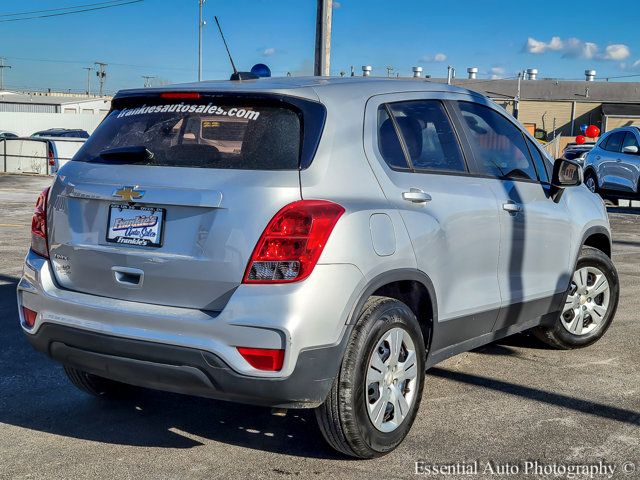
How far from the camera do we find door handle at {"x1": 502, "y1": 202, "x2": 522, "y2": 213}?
5.10 metres

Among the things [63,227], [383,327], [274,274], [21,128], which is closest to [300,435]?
[383,327]

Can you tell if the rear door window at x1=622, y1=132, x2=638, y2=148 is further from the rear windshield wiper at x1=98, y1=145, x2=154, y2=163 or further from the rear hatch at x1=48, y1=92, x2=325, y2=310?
the rear windshield wiper at x1=98, y1=145, x2=154, y2=163

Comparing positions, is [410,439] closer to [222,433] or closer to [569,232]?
[222,433]

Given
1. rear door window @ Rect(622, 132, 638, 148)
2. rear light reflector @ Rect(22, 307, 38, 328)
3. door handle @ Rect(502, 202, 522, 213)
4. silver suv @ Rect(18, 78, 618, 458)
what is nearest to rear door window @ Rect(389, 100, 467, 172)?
silver suv @ Rect(18, 78, 618, 458)

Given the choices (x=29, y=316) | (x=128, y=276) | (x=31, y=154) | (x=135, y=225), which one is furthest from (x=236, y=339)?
(x=31, y=154)

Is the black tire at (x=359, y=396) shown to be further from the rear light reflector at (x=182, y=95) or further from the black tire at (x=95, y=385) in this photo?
the black tire at (x=95, y=385)

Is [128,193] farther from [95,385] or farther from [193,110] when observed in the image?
[95,385]

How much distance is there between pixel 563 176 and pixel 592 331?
1.38 meters

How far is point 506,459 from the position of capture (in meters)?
4.18

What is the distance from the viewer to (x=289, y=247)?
369cm

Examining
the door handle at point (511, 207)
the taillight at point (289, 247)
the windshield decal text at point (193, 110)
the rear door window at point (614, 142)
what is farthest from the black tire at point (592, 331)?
the rear door window at point (614, 142)

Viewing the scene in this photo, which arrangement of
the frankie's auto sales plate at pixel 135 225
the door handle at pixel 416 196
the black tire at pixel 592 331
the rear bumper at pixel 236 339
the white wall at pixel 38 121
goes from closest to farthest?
the rear bumper at pixel 236 339, the frankie's auto sales plate at pixel 135 225, the door handle at pixel 416 196, the black tire at pixel 592 331, the white wall at pixel 38 121

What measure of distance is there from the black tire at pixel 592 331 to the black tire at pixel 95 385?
287 cm

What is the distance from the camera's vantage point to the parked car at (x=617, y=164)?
17594mm
